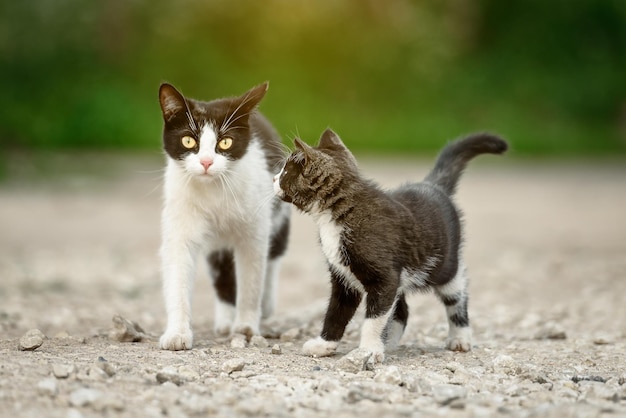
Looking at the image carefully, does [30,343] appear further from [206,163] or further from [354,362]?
[354,362]

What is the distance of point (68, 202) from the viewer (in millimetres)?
12766

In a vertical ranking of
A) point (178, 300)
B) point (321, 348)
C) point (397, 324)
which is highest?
point (397, 324)

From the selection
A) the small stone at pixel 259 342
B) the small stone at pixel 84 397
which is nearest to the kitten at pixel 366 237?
the small stone at pixel 259 342

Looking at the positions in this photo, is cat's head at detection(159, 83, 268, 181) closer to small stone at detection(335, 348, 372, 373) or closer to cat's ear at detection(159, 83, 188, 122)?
cat's ear at detection(159, 83, 188, 122)

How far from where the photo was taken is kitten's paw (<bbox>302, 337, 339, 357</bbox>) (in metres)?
4.49

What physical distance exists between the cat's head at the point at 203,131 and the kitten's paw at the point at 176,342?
86 cm

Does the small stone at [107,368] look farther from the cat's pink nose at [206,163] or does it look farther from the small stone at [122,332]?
the cat's pink nose at [206,163]

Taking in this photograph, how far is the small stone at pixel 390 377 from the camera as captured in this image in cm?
379

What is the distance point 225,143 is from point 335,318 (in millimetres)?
1166

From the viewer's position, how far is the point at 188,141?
15.7 ft

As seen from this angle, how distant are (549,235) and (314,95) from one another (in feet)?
36.6

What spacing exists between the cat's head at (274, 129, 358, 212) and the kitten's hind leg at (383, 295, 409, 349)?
2.61 ft

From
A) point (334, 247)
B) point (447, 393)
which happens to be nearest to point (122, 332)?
point (334, 247)

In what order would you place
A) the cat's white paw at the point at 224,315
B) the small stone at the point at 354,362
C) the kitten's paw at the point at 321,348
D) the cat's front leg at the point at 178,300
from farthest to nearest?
the cat's white paw at the point at 224,315 → the cat's front leg at the point at 178,300 → the kitten's paw at the point at 321,348 → the small stone at the point at 354,362
